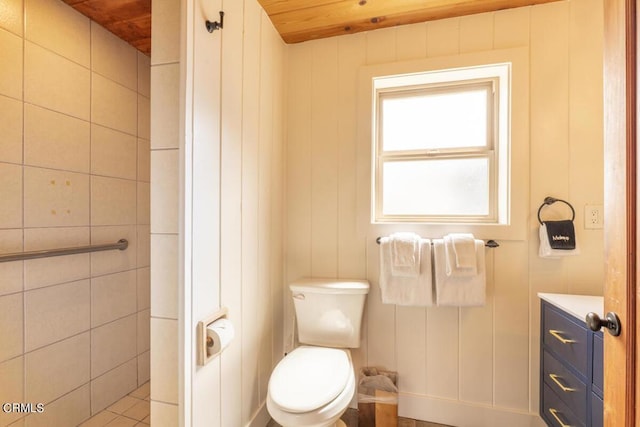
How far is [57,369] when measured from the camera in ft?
4.85

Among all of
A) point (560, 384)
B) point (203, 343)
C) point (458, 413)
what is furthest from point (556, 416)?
point (203, 343)

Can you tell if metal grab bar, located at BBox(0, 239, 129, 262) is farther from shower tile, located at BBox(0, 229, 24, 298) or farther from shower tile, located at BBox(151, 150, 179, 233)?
shower tile, located at BBox(151, 150, 179, 233)

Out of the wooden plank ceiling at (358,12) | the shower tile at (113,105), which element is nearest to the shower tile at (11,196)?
the shower tile at (113,105)

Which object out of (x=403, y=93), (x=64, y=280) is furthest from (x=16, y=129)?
(x=403, y=93)

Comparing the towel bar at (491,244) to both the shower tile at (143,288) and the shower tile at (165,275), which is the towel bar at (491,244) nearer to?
the shower tile at (165,275)

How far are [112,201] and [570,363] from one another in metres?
2.57

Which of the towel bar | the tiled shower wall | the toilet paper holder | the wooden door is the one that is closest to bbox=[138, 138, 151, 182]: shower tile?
the tiled shower wall

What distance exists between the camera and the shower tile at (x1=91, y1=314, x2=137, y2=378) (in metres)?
1.67

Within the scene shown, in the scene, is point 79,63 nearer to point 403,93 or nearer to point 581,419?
point 403,93

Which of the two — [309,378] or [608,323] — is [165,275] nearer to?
[309,378]

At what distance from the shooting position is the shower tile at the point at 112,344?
1.67 m

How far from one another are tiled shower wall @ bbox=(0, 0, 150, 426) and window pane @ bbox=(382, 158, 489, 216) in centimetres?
175

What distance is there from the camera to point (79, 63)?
1.59 metres

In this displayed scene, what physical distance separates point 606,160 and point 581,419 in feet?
3.49
